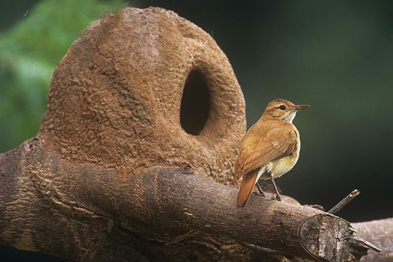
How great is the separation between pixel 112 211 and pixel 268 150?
3.14ft

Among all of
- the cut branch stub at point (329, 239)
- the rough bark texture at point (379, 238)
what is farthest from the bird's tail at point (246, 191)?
the rough bark texture at point (379, 238)

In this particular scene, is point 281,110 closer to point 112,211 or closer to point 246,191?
point 246,191

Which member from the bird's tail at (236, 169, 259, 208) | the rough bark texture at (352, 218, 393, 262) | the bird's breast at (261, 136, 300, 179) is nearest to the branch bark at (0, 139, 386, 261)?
the bird's tail at (236, 169, 259, 208)

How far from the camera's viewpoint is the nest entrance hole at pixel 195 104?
5551 mm

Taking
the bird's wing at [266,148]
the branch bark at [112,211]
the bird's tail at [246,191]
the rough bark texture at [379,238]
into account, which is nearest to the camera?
the bird's tail at [246,191]

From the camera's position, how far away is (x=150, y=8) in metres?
5.14

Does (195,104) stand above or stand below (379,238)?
above

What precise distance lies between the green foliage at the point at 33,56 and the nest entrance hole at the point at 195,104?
0.73 m

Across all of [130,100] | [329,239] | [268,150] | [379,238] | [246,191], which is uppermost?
[379,238]

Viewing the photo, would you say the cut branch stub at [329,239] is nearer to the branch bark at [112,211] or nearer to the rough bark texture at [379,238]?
the branch bark at [112,211]

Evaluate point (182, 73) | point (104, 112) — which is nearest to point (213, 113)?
point (182, 73)

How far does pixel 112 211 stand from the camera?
465 centimetres

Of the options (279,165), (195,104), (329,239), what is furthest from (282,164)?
(195,104)

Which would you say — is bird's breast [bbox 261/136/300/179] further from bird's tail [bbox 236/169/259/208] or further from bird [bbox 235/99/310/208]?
bird's tail [bbox 236/169/259/208]
